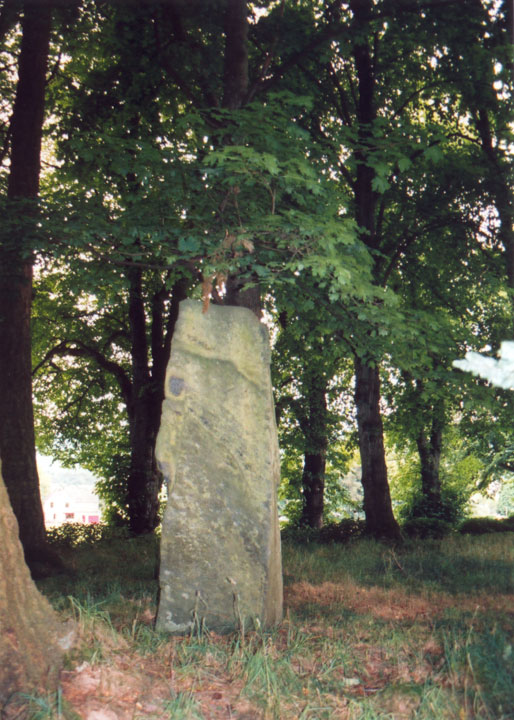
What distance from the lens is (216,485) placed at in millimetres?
5492

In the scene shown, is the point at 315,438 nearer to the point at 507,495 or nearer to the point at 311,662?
the point at 507,495

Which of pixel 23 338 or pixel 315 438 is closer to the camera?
pixel 23 338

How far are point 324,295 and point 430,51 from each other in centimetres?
528

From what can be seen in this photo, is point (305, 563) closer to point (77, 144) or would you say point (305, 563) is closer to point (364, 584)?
point (364, 584)

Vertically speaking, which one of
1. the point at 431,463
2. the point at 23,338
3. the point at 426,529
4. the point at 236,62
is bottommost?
the point at 426,529

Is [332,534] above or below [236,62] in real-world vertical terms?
below

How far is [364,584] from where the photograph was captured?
7.70 m

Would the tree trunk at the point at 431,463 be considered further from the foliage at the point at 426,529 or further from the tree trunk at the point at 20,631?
the tree trunk at the point at 20,631


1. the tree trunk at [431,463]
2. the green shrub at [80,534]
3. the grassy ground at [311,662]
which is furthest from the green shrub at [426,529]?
the green shrub at [80,534]

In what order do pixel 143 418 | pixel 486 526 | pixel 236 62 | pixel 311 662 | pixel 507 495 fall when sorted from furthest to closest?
1. pixel 507 495
2. pixel 143 418
3. pixel 486 526
4. pixel 236 62
5. pixel 311 662

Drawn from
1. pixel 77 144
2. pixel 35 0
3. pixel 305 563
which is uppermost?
pixel 35 0

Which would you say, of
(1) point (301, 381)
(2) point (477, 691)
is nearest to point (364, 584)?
(2) point (477, 691)

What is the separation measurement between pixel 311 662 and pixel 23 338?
6.80 metres

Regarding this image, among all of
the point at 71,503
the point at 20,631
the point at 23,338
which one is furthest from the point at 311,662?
the point at 71,503
